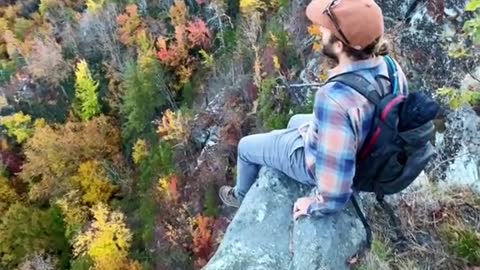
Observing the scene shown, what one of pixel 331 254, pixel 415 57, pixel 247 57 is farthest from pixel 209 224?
pixel 331 254

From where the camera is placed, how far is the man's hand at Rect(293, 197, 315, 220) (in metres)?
4.10

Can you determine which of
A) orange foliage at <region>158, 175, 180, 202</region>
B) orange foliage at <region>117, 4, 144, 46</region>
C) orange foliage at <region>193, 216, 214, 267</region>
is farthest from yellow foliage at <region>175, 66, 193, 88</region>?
orange foliage at <region>193, 216, 214, 267</region>

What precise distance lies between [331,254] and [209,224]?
60.5ft

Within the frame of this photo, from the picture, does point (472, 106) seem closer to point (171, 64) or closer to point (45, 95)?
point (171, 64)

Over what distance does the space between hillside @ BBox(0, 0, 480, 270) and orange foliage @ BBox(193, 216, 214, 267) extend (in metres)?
0.06

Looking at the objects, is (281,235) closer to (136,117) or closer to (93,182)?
(136,117)

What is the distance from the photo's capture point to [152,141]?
98.5ft

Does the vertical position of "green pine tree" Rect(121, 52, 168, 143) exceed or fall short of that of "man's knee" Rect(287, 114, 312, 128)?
it falls short

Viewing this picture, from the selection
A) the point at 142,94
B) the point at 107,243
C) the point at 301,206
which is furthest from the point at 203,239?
the point at 301,206

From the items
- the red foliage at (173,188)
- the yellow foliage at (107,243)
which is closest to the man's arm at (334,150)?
the red foliage at (173,188)

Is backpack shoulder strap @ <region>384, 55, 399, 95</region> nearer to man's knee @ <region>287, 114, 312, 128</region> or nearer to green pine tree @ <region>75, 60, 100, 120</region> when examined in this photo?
man's knee @ <region>287, 114, 312, 128</region>

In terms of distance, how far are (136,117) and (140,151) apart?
5.79 feet

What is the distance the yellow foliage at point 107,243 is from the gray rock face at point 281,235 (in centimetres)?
2218

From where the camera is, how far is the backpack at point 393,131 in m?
3.45
